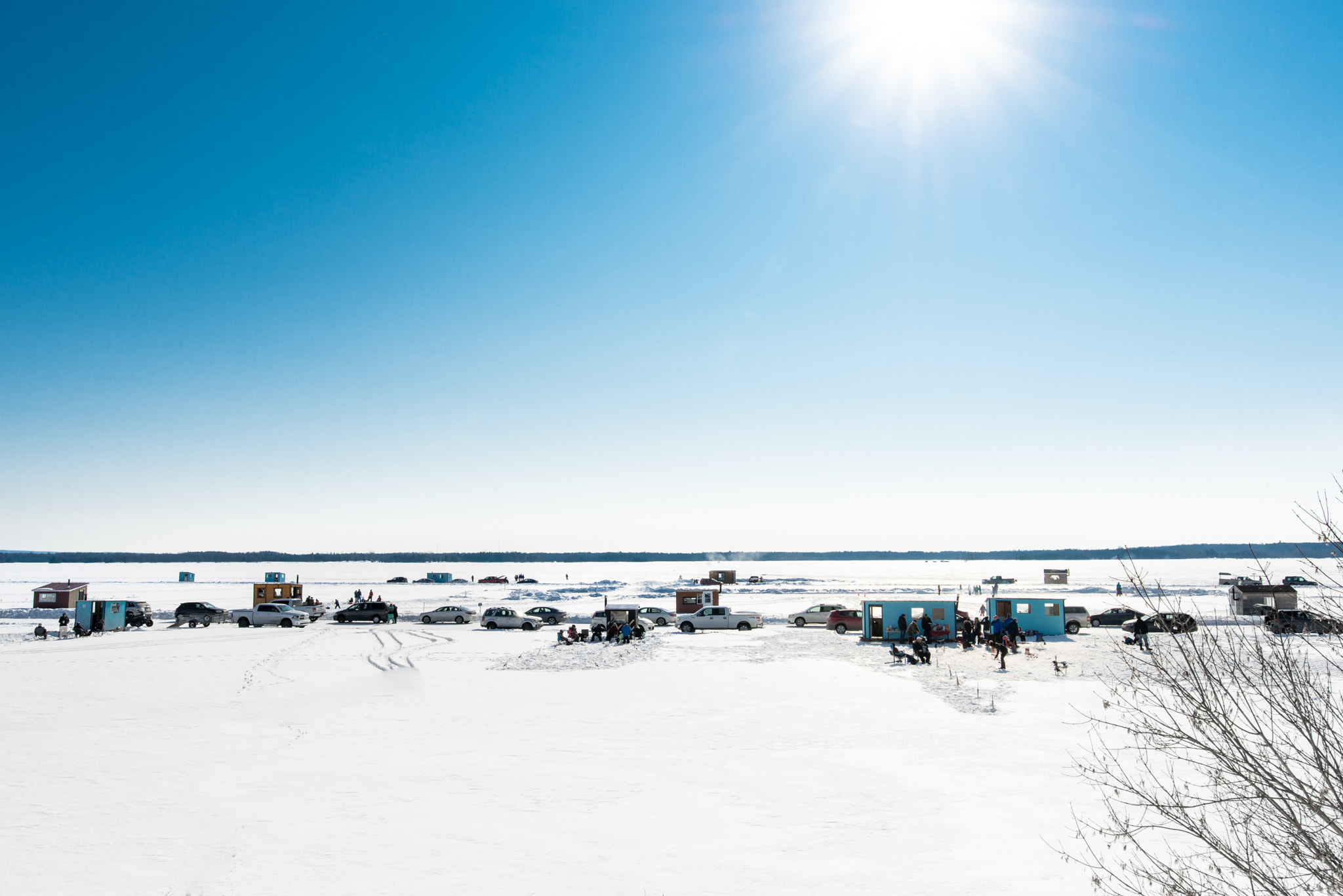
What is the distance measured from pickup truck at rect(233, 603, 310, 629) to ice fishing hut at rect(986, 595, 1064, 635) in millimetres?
35821

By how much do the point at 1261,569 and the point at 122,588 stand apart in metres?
105

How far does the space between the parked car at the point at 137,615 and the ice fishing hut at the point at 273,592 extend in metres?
5.09

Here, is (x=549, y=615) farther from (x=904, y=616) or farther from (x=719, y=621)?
(x=904, y=616)

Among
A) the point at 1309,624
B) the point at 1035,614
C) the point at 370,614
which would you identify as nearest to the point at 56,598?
the point at 370,614

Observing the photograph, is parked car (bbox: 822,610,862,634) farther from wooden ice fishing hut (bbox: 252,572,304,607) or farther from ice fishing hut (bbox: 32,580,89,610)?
ice fishing hut (bbox: 32,580,89,610)

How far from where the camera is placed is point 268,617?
138ft

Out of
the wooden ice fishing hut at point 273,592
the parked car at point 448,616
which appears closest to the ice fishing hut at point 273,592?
the wooden ice fishing hut at point 273,592

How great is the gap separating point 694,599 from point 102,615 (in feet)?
103

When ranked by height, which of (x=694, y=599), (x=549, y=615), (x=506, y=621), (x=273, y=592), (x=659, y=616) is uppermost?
(x=273, y=592)

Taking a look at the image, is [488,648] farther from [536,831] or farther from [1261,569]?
[1261,569]

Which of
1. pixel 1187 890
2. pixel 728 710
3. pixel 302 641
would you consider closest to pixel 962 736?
pixel 728 710

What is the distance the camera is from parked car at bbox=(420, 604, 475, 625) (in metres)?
43.2

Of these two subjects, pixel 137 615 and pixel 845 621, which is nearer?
pixel 845 621

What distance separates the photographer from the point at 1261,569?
4.52m
